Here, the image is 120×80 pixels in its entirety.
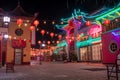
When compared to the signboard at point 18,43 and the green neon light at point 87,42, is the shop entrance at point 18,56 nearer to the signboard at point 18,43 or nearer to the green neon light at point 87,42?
the signboard at point 18,43

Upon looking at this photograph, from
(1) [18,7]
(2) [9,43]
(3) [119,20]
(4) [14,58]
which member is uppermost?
(1) [18,7]

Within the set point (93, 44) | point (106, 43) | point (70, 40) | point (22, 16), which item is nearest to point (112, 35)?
point (106, 43)

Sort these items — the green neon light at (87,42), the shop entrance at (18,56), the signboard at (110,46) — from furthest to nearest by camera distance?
the green neon light at (87,42), the shop entrance at (18,56), the signboard at (110,46)

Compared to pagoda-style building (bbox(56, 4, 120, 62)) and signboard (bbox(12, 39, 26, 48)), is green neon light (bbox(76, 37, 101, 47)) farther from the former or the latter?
signboard (bbox(12, 39, 26, 48))

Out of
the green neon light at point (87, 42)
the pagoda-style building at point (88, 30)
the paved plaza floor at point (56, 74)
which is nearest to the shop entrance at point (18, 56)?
the pagoda-style building at point (88, 30)

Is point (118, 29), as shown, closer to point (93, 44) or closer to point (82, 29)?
point (93, 44)

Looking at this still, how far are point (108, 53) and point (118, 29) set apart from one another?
16.6 feet

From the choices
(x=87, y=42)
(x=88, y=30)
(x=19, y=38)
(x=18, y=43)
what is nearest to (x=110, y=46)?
(x=88, y=30)

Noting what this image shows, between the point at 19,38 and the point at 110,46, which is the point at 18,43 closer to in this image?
the point at 19,38

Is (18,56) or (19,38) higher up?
(19,38)

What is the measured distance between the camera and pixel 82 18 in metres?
49.4

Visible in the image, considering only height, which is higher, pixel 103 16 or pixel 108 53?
pixel 103 16

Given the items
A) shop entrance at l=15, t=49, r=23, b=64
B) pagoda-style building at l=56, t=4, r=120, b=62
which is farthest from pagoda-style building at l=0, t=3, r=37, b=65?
pagoda-style building at l=56, t=4, r=120, b=62

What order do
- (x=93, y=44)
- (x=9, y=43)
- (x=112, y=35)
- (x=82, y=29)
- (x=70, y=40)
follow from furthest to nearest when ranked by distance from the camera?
(x=70, y=40), (x=82, y=29), (x=93, y=44), (x=9, y=43), (x=112, y=35)
